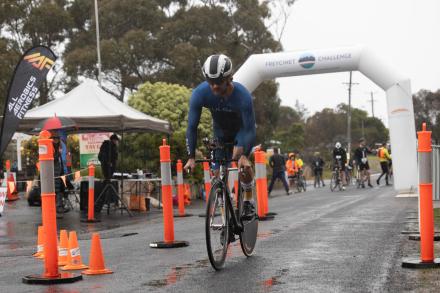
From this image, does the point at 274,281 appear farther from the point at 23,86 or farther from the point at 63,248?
the point at 23,86

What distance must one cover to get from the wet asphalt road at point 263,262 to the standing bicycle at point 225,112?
0.94 meters

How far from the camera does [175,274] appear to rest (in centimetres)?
711

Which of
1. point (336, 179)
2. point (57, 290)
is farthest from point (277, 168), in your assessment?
point (57, 290)

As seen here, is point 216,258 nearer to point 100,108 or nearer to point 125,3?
point 100,108

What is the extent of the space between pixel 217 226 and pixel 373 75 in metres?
18.3

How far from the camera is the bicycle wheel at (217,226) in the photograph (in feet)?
23.4

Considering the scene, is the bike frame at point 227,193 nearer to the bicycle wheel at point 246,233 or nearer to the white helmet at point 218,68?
the bicycle wheel at point 246,233

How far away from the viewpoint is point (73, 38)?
53.2 metres

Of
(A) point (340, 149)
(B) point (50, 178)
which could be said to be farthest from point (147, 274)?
(A) point (340, 149)

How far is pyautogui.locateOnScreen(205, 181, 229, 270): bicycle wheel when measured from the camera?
280 inches

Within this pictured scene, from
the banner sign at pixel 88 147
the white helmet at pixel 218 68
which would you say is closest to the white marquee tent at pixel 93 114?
the banner sign at pixel 88 147

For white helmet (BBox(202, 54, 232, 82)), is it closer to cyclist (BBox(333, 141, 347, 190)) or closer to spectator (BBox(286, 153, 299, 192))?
cyclist (BBox(333, 141, 347, 190))

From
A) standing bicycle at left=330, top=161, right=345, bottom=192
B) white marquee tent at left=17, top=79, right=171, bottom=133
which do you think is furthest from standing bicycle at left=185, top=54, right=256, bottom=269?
standing bicycle at left=330, top=161, right=345, bottom=192

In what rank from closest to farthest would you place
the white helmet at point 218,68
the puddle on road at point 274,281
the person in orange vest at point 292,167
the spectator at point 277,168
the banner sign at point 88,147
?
1. the puddle on road at point 274,281
2. the white helmet at point 218,68
3. the banner sign at point 88,147
4. the spectator at point 277,168
5. the person in orange vest at point 292,167
